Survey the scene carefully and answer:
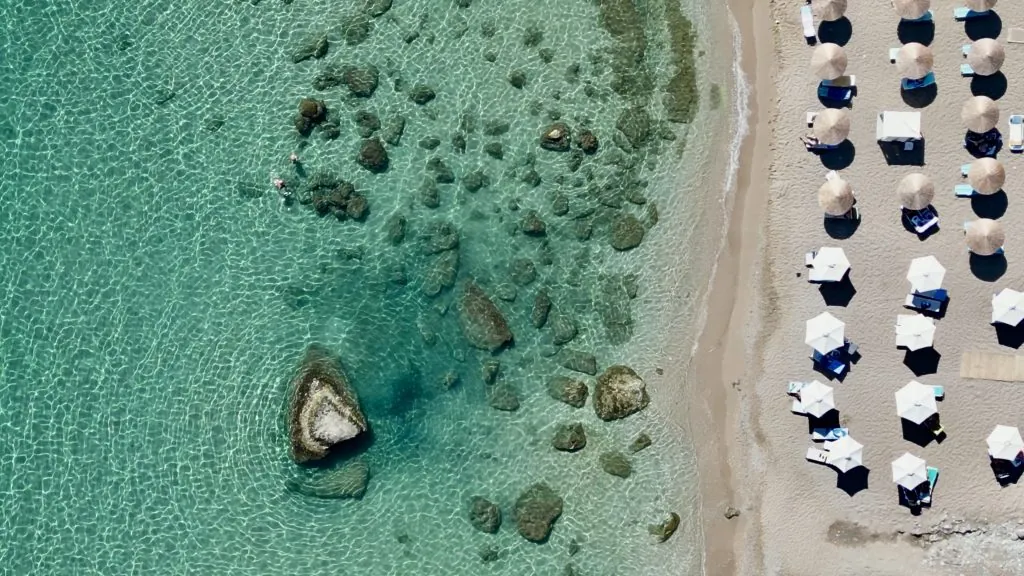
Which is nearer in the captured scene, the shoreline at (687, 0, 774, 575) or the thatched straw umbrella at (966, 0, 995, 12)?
the thatched straw umbrella at (966, 0, 995, 12)

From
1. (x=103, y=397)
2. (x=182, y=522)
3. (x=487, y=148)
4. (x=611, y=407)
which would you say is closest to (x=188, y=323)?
(x=103, y=397)

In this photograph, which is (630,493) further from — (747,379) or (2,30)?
(2,30)

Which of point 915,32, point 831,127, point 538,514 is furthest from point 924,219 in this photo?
point 538,514

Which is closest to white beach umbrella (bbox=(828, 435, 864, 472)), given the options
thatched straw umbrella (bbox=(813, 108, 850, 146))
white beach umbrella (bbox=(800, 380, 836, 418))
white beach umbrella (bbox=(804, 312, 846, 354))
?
white beach umbrella (bbox=(800, 380, 836, 418))

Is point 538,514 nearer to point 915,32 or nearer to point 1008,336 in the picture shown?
point 1008,336

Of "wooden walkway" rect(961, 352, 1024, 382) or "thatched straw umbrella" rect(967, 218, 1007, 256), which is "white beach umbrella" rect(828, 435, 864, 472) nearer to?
"wooden walkway" rect(961, 352, 1024, 382)

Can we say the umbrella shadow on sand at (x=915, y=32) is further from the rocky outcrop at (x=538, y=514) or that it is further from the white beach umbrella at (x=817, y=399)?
the rocky outcrop at (x=538, y=514)

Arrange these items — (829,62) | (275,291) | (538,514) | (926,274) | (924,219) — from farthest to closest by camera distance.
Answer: (275,291)
(538,514)
(924,219)
(829,62)
(926,274)
